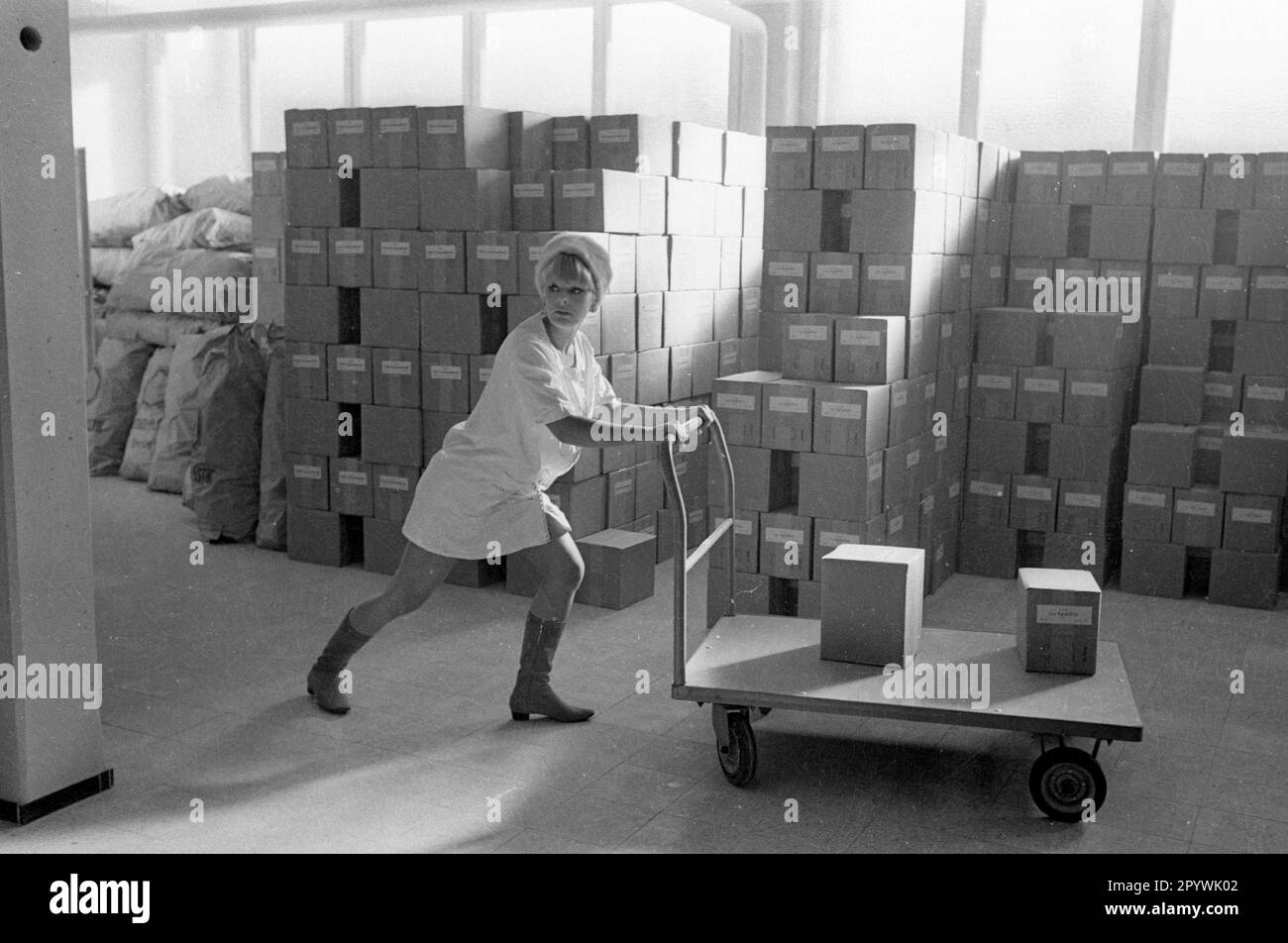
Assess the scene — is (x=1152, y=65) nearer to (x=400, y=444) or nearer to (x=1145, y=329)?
(x=1145, y=329)

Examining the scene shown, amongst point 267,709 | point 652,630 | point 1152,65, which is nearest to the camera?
point 267,709

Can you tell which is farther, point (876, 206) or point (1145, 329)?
point (1145, 329)

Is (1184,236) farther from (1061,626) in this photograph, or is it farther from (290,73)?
(290,73)

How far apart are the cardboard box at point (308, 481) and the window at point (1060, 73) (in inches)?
184

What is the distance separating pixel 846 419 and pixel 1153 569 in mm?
2011

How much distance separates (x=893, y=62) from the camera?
28.7 ft

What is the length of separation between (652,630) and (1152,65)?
480 cm

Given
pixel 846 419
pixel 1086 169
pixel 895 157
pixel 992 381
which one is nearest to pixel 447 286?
pixel 846 419

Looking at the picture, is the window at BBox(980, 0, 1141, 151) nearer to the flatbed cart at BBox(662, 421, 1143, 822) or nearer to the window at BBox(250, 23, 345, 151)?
the flatbed cart at BBox(662, 421, 1143, 822)

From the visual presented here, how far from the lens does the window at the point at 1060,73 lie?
802 cm

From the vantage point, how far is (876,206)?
19.1 feet

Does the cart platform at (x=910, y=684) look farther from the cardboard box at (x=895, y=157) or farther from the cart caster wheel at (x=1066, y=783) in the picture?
the cardboard box at (x=895, y=157)

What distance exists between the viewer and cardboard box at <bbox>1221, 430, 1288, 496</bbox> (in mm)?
6234

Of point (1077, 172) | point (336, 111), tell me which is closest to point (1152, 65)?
point (1077, 172)
